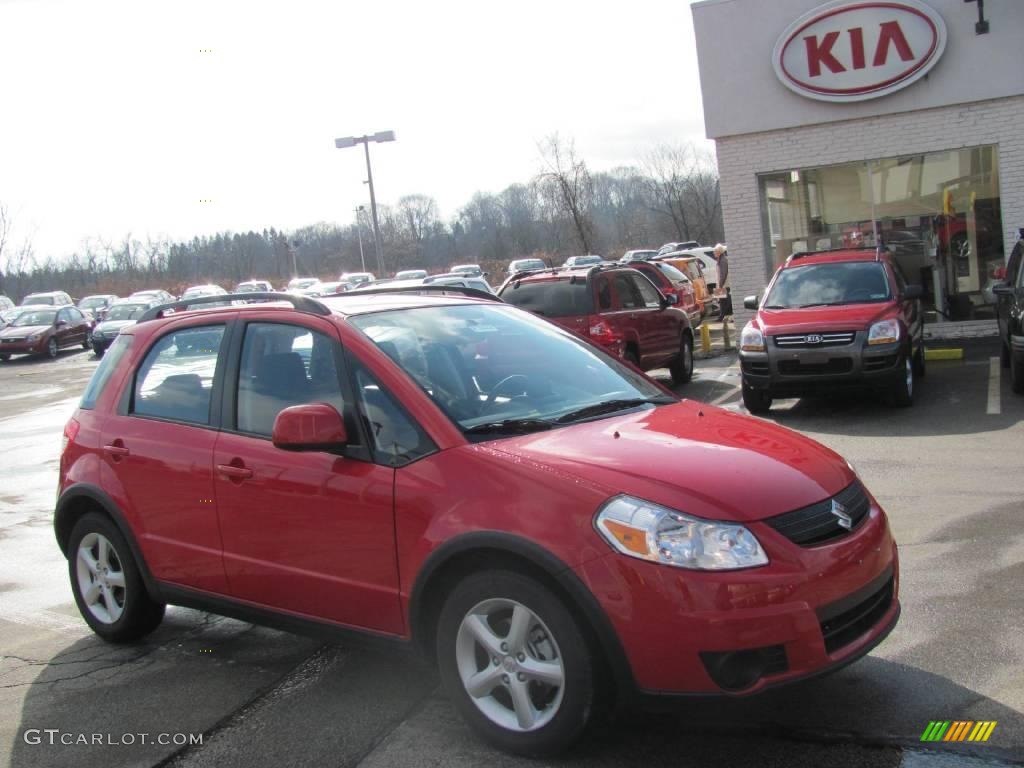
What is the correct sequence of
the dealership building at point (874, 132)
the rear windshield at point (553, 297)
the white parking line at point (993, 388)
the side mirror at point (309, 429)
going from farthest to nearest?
1. the dealership building at point (874, 132)
2. the rear windshield at point (553, 297)
3. the white parking line at point (993, 388)
4. the side mirror at point (309, 429)

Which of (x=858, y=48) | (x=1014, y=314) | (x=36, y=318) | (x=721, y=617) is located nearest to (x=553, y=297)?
(x=1014, y=314)

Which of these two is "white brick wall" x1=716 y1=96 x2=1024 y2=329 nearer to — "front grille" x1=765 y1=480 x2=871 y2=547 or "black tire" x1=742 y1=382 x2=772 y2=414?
"black tire" x1=742 y1=382 x2=772 y2=414

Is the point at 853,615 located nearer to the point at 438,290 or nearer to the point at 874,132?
the point at 438,290

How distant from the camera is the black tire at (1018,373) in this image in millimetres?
10969

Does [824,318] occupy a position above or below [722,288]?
above

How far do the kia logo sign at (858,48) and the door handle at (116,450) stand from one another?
1419 cm

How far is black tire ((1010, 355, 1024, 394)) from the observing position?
11.0 metres

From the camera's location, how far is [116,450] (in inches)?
207

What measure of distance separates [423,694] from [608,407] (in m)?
1.47

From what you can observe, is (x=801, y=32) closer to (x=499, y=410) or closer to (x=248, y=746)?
(x=499, y=410)

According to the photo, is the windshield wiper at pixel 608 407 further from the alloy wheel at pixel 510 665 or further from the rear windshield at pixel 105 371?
the rear windshield at pixel 105 371

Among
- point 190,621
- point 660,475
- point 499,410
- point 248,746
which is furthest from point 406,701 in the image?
point 190,621

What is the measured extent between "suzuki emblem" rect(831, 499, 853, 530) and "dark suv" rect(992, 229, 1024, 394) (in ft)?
26.0

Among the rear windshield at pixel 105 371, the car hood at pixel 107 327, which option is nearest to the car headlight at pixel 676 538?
the rear windshield at pixel 105 371
